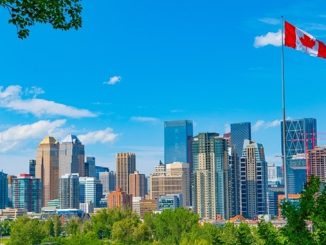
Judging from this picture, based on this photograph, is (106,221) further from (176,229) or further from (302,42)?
(302,42)

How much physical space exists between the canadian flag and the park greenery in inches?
344

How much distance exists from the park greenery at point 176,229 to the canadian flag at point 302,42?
873cm

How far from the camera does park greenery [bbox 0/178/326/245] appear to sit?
51.5 ft

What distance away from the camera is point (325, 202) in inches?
617

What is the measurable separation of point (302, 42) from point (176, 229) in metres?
72.7

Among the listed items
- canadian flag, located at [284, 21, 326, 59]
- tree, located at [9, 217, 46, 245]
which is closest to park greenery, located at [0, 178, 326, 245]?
tree, located at [9, 217, 46, 245]

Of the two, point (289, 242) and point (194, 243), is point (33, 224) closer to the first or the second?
point (194, 243)

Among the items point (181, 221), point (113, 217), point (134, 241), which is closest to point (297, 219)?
point (181, 221)

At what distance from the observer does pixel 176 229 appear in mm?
99125

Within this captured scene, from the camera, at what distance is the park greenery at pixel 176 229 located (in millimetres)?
15688

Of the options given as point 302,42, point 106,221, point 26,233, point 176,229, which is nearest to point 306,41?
point 302,42

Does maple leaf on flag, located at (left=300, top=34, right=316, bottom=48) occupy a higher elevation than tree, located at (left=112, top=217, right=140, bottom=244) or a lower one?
higher

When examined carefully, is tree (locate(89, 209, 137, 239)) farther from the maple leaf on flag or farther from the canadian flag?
the maple leaf on flag

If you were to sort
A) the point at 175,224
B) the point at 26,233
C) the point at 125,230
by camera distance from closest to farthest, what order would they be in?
the point at 175,224
the point at 125,230
the point at 26,233
